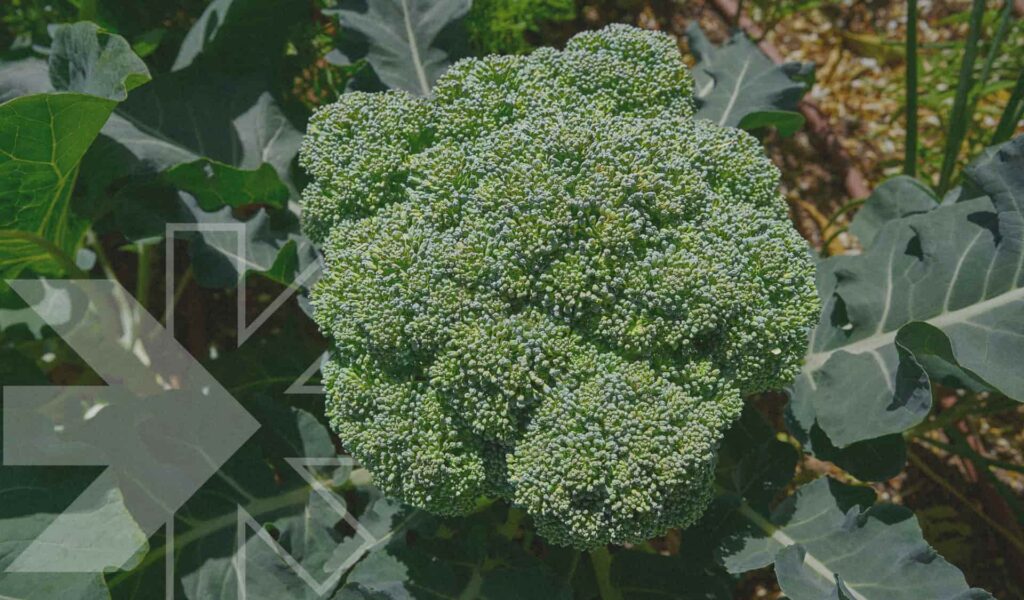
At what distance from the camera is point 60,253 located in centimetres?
166

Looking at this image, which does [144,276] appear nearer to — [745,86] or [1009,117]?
[745,86]

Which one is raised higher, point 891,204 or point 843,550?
point 891,204

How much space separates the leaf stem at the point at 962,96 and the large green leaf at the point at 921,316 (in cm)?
28

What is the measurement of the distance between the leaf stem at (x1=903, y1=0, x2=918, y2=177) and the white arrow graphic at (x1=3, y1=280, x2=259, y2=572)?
4.76ft

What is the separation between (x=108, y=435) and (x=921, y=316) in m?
1.47

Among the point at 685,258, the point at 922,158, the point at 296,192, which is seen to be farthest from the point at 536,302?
the point at 922,158

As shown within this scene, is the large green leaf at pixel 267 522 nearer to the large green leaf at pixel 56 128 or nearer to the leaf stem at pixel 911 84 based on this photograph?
the large green leaf at pixel 56 128

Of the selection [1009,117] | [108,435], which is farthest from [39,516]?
[1009,117]

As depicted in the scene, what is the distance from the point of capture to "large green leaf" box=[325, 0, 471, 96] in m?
1.64

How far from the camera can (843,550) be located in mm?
1366

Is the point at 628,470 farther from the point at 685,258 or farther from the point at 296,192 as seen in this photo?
the point at 296,192

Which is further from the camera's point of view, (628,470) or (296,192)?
(296,192)

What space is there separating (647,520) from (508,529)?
39 centimetres

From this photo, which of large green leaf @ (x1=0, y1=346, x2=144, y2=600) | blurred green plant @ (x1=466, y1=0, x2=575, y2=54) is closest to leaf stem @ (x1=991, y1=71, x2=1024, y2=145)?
blurred green plant @ (x1=466, y1=0, x2=575, y2=54)
